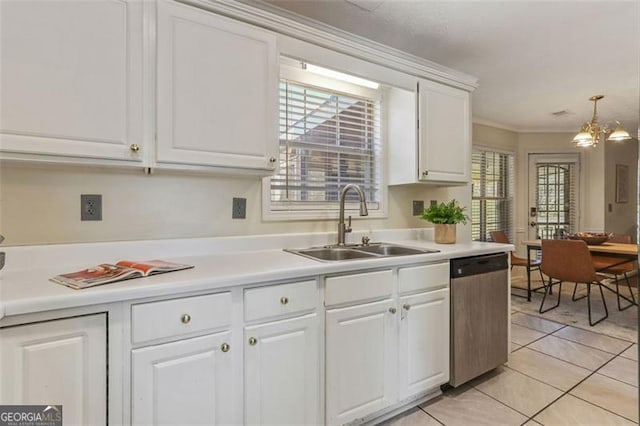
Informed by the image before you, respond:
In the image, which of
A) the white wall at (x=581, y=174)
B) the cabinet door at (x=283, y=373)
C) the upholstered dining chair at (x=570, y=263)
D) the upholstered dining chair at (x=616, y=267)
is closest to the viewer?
the cabinet door at (x=283, y=373)

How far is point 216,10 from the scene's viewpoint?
156cm

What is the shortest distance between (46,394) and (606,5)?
3212mm

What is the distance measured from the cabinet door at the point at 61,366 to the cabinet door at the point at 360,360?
35.3 inches

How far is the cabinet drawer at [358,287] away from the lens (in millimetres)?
1526

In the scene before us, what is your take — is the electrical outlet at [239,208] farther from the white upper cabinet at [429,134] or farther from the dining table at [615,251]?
the dining table at [615,251]

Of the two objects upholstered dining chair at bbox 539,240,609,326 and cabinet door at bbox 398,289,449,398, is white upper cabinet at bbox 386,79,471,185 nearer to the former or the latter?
cabinet door at bbox 398,289,449,398

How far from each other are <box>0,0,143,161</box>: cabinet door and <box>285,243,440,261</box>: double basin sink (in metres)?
1.08

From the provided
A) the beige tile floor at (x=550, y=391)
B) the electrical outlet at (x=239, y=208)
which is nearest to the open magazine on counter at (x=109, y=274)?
the electrical outlet at (x=239, y=208)

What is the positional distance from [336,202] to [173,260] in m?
1.20

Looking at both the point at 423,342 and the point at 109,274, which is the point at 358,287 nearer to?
the point at 423,342

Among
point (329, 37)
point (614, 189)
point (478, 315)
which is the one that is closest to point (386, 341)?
point (478, 315)

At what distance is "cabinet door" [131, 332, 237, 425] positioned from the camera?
1.13 m

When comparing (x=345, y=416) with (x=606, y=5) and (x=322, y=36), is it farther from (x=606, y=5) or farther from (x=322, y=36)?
(x=606, y=5)

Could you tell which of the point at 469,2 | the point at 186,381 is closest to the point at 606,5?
the point at 469,2
